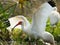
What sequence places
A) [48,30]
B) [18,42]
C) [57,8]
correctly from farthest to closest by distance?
[57,8] < [48,30] < [18,42]

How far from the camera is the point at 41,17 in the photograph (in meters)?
4.82

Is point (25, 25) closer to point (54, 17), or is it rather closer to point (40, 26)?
point (40, 26)

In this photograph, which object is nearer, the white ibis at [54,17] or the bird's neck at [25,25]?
the bird's neck at [25,25]

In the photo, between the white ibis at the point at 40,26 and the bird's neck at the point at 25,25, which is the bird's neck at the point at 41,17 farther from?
the bird's neck at the point at 25,25

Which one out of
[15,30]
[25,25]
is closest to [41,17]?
[25,25]

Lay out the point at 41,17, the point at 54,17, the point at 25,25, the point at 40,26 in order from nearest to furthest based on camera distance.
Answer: the point at 41,17
the point at 40,26
the point at 25,25
the point at 54,17

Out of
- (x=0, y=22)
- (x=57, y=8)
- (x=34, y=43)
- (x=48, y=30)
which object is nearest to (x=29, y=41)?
(x=34, y=43)

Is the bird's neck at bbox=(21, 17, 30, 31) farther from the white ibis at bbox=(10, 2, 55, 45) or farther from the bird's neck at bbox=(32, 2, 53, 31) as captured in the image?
the bird's neck at bbox=(32, 2, 53, 31)

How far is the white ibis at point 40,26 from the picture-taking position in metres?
4.77

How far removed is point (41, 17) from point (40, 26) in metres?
0.29

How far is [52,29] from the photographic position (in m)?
5.63

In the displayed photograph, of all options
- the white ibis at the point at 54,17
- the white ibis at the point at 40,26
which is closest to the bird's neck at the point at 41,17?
the white ibis at the point at 40,26

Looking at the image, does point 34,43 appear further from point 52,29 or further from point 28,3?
point 28,3

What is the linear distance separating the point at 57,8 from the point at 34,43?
156cm
